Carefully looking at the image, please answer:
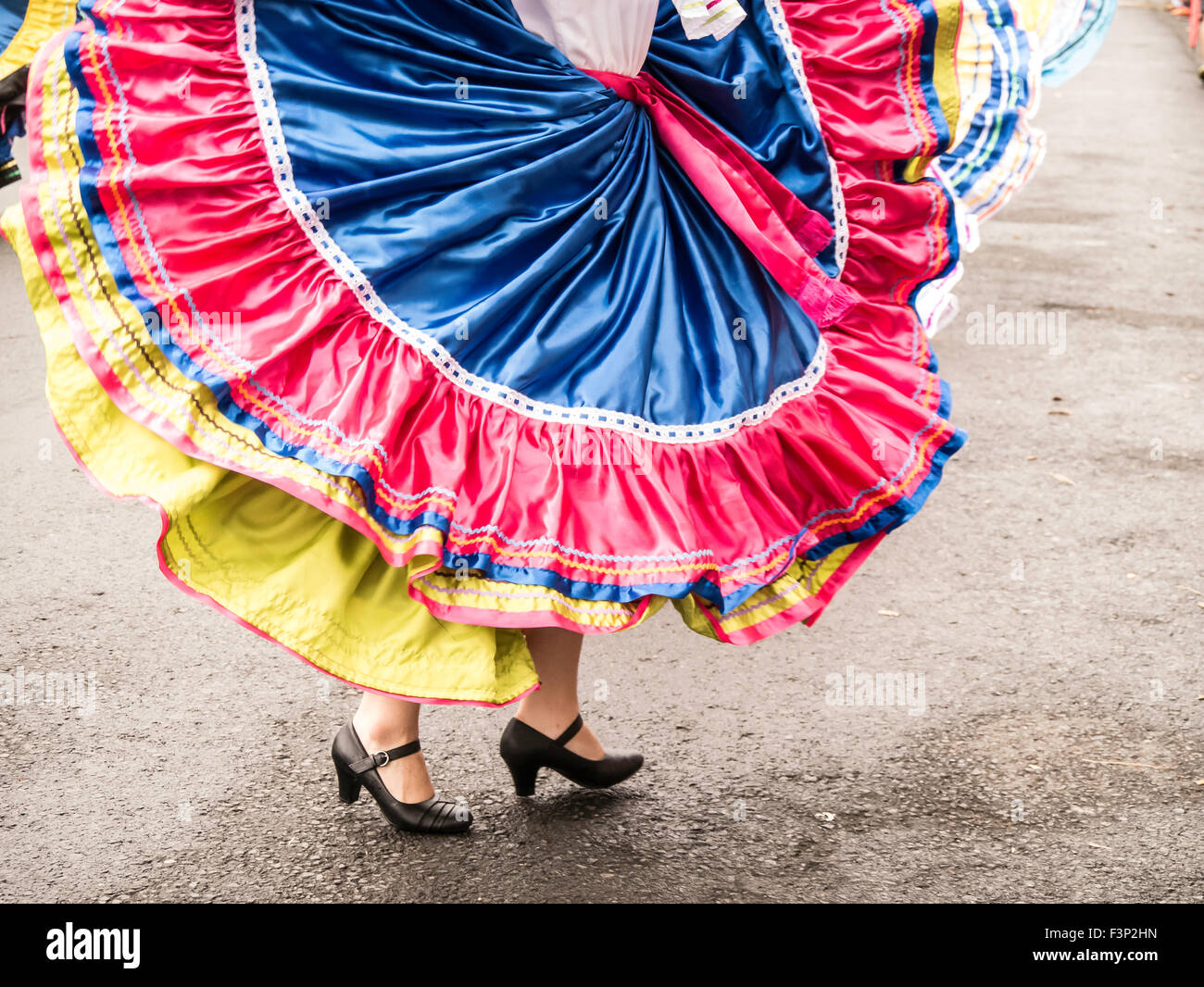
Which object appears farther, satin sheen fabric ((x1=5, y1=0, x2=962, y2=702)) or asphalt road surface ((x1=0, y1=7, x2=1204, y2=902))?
asphalt road surface ((x1=0, y1=7, x2=1204, y2=902))

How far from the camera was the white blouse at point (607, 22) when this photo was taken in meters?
2.28

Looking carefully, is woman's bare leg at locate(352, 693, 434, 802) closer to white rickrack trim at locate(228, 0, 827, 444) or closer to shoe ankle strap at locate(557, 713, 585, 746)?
shoe ankle strap at locate(557, 713, 585, 746)

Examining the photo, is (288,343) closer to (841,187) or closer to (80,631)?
(841,187)

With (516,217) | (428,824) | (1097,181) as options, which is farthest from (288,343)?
(1097,181)

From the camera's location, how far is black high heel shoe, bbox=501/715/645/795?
2.60 m

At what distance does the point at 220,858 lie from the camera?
8.16 feet

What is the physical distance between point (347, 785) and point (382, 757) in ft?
0.35

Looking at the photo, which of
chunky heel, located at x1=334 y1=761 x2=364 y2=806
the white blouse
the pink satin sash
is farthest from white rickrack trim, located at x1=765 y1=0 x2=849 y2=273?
A: chunky heel, located at x1=334 y1=761 x2=364 y2=806

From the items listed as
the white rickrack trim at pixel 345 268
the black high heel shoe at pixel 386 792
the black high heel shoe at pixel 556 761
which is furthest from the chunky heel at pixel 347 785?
the white rickrack trim at pixel 345 268

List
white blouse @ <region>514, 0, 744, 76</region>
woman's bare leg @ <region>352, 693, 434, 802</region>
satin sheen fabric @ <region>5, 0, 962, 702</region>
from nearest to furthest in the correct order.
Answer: satin sheen fabric @ <region>5, 0, 962, 702</region> → white blouse @ <region>514, 0, 744, 76</region> → woman's bare leg @ <region>352, 693, 434, 802</region>

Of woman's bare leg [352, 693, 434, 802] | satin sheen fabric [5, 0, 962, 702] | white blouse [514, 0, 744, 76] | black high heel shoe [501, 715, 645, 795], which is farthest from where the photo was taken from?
black high heel shoe [501, 715, 645, 795]

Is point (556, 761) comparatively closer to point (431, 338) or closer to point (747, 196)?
point (431, 338)

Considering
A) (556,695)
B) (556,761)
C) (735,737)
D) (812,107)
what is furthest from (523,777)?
(812,107)
